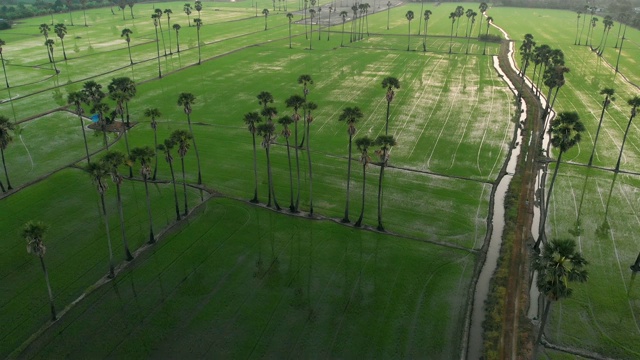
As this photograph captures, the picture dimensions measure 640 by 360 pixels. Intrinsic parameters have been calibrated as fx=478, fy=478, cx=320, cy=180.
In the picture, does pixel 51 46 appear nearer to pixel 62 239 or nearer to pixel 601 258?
pixel 62 239

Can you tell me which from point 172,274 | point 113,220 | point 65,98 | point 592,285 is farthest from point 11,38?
point 592,285

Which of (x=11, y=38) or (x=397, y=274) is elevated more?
(x=11, y=38)

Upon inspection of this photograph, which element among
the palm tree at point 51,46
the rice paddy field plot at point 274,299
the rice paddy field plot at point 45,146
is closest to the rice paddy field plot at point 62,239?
the rice paddy field plot at point 274,299


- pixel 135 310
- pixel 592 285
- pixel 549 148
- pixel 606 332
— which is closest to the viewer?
pixel 606 332

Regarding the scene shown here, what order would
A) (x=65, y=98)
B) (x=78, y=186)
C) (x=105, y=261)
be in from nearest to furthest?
(x=105, y=261)
(x=78, y=186)
(x=65, y=98)

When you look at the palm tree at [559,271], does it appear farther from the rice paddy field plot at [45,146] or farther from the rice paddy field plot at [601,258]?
the rice paddy field plot at [45,146]

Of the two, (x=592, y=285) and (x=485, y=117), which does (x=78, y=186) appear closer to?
(x=592, y=285)

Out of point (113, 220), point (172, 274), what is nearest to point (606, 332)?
point (172, 274)

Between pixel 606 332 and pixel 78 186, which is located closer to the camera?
pixel 606 332
